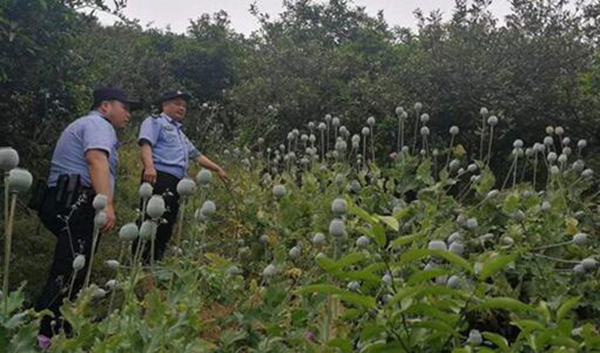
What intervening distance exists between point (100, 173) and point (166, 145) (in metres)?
1.30

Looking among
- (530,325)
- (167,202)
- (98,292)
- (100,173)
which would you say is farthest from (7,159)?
(167,202)

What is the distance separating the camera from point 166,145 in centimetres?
496

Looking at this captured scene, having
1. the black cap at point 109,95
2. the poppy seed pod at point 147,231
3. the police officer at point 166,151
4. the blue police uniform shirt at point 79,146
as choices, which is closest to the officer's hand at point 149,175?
the police officer at point 166,151

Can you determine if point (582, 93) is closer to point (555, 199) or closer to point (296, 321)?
point (555, 199)

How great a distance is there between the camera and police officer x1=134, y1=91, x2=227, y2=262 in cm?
481

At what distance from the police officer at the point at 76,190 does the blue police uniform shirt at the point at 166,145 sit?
95 cm

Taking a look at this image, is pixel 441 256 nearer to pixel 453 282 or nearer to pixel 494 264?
pixel 494 264

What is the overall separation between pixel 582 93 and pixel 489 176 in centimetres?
545

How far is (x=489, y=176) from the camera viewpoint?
3930 mm

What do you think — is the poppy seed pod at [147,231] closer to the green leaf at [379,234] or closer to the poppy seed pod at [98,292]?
the poppy seed pod at [98,292]

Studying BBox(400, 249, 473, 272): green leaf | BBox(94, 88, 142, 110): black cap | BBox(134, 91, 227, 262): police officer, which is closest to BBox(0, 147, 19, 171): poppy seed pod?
BBox(400, 249, 473, 272): green leaf

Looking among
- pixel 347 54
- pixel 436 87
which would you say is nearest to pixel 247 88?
pixel 347 54

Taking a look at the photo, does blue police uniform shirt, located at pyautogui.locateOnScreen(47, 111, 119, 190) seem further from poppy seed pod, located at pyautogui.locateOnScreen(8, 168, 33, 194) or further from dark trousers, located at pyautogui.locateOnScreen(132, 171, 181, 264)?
poppy seed pod, located at pyautogui.locateOnScreen(8, 168, 33, 194)

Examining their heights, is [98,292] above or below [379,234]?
below
